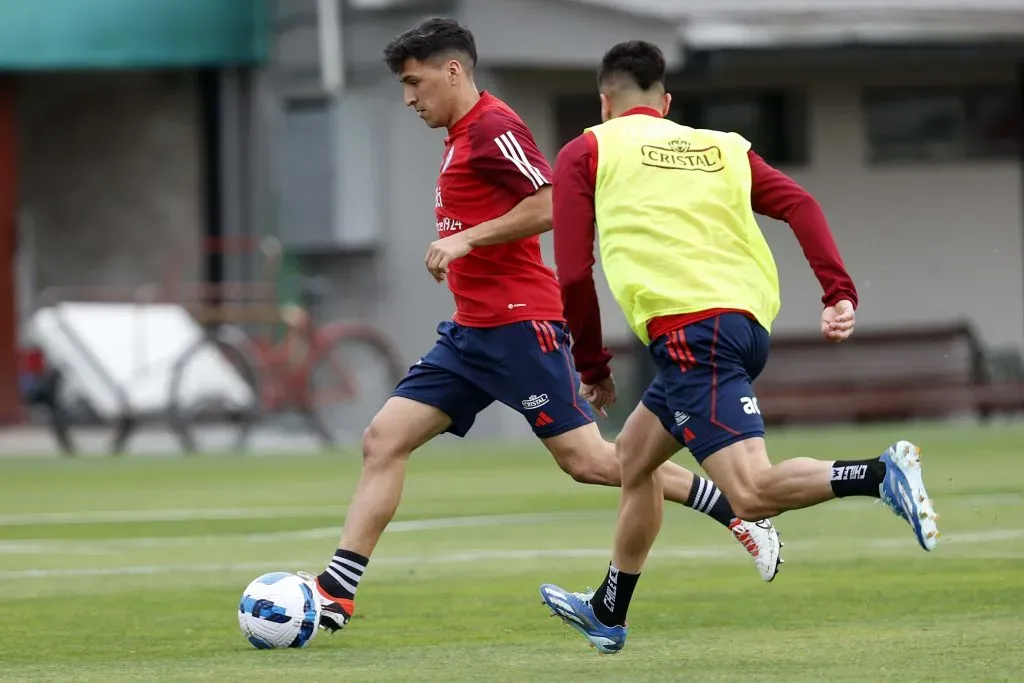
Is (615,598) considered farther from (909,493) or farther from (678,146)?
(678,146)

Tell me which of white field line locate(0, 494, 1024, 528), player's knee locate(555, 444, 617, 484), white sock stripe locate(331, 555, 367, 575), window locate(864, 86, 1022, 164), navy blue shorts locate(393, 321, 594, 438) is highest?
window locate(864, 86, 1022, 164)

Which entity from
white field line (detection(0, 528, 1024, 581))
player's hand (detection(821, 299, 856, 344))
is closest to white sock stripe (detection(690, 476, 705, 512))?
player's hand (detection(821, 299, 856, 344))

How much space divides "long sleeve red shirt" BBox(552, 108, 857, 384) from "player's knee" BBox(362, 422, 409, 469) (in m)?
1.24

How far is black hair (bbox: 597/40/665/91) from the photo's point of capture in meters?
7.51

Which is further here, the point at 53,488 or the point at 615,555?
the point at 53,488

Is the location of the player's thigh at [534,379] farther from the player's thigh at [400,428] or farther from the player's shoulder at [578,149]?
the player's shoulder at [578,149]

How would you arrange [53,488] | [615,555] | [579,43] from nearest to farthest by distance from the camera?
[615,555]
[53,488]
[579,43]

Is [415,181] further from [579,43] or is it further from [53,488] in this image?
[53,488]

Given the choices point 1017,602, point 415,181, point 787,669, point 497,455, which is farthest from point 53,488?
point 787,669

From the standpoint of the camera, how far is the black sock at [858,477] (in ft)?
22.2

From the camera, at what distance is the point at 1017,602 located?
862cm

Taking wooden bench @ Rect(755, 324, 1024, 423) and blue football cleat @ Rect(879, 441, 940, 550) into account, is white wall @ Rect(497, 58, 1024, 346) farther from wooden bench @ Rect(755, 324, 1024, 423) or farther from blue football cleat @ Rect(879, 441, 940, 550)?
blue football cleat @ Rect(879, 441, 940, 550)

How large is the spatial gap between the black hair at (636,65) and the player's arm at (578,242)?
13.1 inches

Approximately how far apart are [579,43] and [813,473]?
1802 cm
